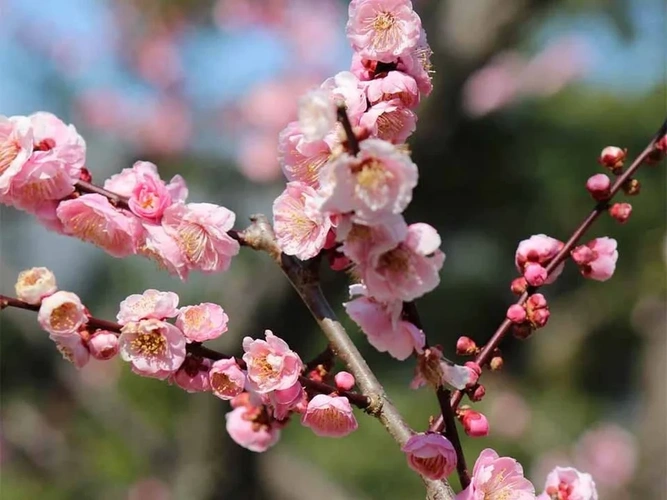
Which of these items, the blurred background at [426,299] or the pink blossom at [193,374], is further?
the blurred background at [426,299]

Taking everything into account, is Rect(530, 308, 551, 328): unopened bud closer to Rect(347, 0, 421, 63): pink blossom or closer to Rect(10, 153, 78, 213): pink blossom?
Rect(347, 0, 421, 63): pink blossom

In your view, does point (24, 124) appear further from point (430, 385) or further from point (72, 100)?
point (72, 100)

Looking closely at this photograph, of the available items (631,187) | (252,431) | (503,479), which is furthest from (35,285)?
(631,187)

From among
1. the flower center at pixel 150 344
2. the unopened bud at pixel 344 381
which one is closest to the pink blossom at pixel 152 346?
the flower center at pixel 150 344

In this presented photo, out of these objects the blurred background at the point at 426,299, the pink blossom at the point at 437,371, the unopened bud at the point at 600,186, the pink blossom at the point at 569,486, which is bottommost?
the blurred background at the point at 426,299

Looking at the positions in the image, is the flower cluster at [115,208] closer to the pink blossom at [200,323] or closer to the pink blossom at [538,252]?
the pink blossom at [200,323]

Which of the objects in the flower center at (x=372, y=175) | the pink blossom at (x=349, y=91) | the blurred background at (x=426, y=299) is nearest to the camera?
the flower center at (x=372, y=175)

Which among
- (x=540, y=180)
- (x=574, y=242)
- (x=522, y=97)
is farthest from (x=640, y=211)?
(x=574, y=242)
